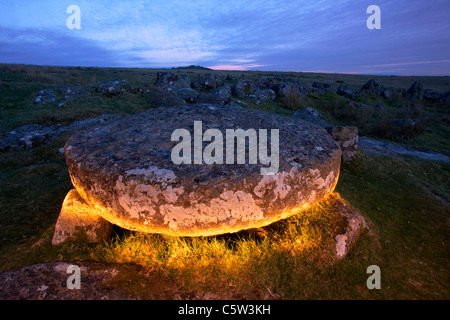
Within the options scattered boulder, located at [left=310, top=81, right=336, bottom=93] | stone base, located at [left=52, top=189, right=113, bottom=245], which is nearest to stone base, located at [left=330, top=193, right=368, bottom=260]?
stone base, located at [left=52, top=189, right=113, bottom=245]

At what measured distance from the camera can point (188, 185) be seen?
2.44 meters

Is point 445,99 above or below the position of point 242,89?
below

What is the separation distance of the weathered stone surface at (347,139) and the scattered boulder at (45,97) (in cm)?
1224

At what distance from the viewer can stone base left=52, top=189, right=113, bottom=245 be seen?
9.88 feet

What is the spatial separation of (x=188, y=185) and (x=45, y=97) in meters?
12.6

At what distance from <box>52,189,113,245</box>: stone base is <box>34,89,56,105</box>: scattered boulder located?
10716 mm

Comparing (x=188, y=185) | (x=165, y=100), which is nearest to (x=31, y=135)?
(x=165, y=100)

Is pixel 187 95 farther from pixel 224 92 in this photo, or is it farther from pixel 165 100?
pixel 224 92

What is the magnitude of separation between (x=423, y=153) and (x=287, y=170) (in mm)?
8385

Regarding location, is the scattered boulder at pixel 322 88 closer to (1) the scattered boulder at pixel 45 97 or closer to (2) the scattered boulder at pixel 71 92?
(2) the scattered boulder at pixel 71 92

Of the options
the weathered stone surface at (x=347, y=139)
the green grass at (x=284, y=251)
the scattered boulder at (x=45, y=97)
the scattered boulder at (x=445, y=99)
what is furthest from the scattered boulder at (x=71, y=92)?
the scattered boulder at (x=445, y=99)

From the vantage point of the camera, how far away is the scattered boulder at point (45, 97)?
36.5ft

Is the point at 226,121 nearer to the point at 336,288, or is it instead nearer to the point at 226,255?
the point at 226,255

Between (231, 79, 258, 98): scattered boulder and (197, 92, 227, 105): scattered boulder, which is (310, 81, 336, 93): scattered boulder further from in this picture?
(197, 92, 227, 105): scattered boulder
